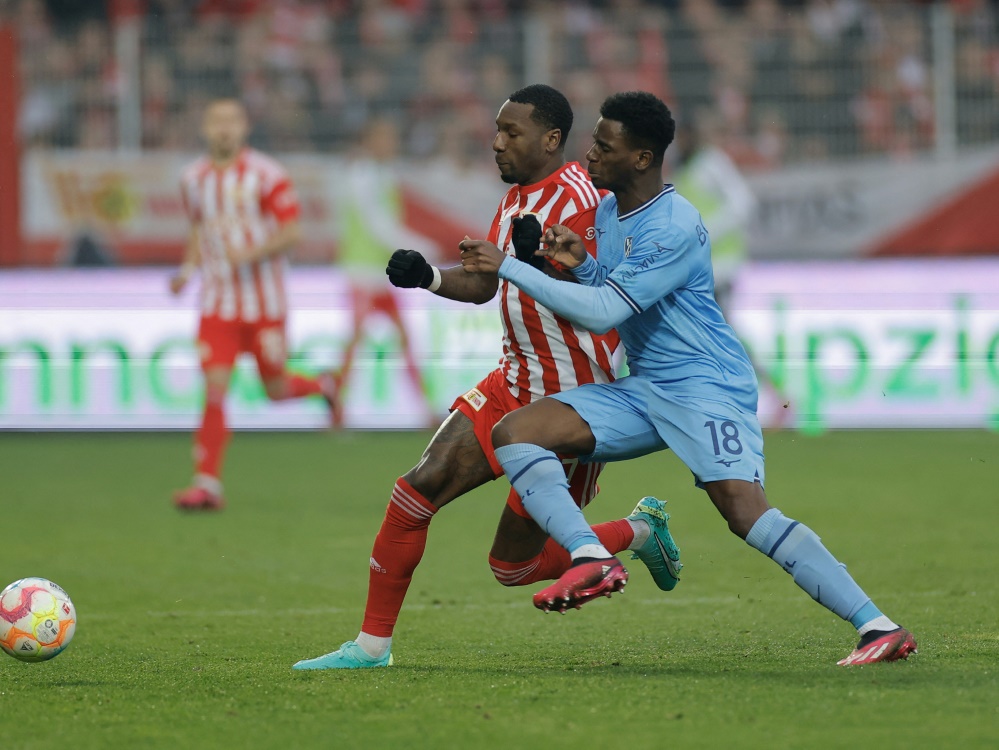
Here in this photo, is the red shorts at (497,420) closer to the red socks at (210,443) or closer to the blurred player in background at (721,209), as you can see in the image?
the red socks at (210,443)

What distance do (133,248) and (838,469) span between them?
767cm

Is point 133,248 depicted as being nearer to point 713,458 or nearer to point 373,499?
point 373,499

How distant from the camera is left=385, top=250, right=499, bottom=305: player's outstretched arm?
507cm

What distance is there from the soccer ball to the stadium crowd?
10.8 meters

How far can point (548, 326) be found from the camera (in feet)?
17.9

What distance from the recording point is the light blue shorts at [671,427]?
495 centimetres

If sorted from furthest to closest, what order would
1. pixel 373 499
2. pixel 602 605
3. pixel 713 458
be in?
Answer: pixel 373 499 → pixel 602 605 → pixel 713 458

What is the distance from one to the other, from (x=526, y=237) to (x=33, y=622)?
2.05 meters

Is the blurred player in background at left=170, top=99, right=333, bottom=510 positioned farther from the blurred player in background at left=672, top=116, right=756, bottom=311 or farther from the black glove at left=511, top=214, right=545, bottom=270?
the black glove at left=511, top=214, right=545, bottom=270

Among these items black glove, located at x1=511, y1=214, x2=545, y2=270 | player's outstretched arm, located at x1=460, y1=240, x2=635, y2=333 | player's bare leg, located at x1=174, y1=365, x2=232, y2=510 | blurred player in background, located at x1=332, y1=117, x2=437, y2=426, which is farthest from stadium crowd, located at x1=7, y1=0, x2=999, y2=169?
player's outstretched arm, located at x1=460, y1=240, x2=635, y2=333

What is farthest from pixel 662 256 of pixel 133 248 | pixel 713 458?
pixel 133 248

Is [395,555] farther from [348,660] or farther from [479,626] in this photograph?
[479,626]

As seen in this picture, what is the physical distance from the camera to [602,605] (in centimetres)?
684

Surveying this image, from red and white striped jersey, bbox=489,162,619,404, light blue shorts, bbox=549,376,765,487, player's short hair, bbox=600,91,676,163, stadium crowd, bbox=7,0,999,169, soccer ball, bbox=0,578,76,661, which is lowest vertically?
soccer ball, bbox=0,578,76,661
